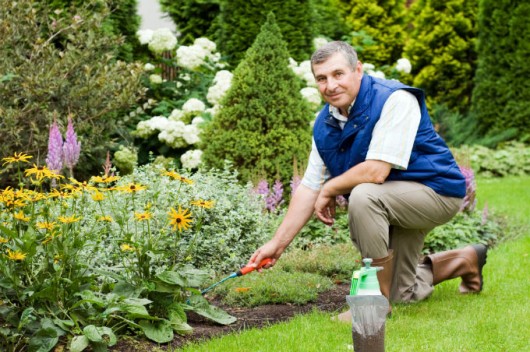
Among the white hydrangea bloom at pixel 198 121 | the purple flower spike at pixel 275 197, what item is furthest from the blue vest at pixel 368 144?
the white hydrangea bloom at pixel 198 121

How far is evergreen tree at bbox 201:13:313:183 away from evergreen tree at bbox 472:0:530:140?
5.73 metres

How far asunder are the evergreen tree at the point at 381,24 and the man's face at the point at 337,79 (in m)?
9.12

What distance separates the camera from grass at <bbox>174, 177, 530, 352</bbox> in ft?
12.2

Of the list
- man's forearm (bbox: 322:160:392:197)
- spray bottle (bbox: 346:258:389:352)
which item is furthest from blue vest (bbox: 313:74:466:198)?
spray bottle (bbox: 346:258:389:352)

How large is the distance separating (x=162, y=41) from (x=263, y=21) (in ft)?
3.88

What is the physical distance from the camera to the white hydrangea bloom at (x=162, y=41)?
9.63 m

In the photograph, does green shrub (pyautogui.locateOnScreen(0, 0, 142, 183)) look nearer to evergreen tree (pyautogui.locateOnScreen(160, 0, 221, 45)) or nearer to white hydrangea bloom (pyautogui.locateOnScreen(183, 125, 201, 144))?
white hydrangea bloom (pyautogui.locateOnScreen(183, 125, 201, 144))

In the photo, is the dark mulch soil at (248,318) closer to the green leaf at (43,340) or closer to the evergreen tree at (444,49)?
the green leaf at (43,340)

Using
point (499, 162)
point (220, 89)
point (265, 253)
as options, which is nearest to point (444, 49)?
point (499, 162)

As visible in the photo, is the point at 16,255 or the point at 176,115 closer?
the point at 16,255

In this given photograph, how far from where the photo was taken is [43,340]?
3.49 meters

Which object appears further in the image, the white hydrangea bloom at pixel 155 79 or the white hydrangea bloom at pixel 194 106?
the white hydrangea bloom at pixel 155 79

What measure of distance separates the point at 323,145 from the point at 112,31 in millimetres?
5447

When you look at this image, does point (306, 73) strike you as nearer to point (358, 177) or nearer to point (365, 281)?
point (358, 177)
